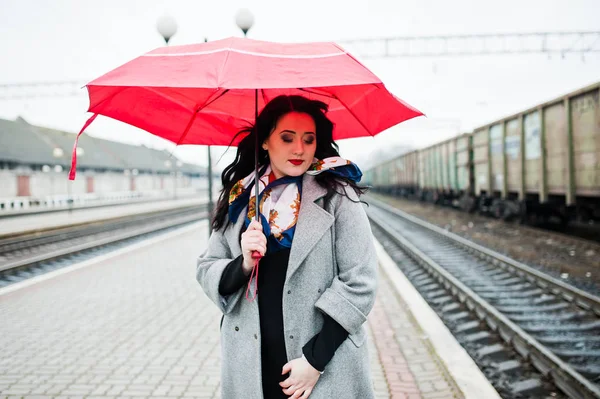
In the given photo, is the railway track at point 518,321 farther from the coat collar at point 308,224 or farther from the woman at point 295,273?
the coat collar at point 308,224

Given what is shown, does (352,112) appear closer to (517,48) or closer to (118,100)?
(118,100)

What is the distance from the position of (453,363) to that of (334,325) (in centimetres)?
279

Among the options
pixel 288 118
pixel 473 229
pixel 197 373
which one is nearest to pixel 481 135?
pixel 473 229

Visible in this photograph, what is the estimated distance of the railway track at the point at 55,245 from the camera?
917 centimetres

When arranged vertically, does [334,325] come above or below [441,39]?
below

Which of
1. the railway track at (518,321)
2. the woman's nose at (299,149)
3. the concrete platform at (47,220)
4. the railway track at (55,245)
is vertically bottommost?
the railway track at (518,321)

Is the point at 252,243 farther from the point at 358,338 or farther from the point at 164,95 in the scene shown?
the point at 164,95

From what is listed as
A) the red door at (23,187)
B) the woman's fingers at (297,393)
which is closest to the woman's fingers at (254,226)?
the woman's fingers at (297,393)

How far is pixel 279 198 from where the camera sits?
1.90 metres

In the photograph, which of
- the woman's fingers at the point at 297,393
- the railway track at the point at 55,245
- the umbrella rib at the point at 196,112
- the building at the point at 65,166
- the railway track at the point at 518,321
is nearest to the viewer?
the woman's fingers at the point at 297,393

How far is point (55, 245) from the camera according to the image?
13.0 meters

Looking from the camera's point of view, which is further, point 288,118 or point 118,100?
point 118,100

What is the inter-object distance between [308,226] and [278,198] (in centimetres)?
24

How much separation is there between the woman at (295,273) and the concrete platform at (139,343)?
6.56 ft
